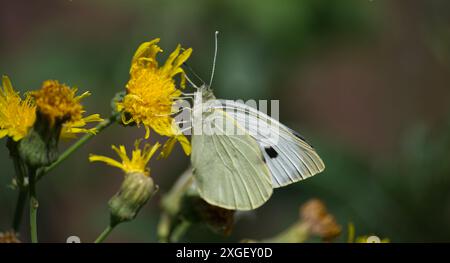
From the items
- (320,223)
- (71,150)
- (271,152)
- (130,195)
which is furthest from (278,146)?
(71,150)

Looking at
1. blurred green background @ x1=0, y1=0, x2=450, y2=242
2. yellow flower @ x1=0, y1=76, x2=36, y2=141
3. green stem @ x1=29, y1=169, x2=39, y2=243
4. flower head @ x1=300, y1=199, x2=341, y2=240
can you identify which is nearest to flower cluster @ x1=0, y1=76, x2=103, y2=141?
yellow flower @ x1=0, y1=76, x2=36, y2=141

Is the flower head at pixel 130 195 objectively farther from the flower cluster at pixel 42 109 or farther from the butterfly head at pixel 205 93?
the butterfly head at pixel 205 93

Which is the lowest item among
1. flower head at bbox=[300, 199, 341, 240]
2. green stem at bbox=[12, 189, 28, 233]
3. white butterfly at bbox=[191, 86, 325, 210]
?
flower head at bbox=[300, 199, 341, 240]

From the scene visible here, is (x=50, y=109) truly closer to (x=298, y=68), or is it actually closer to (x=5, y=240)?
(x=5, y=240)

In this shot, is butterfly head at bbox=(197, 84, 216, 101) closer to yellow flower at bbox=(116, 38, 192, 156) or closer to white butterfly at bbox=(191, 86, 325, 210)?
white butterfly at bbox=(191, 86, 325, 210)

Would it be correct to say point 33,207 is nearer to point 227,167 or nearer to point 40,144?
point 40,144

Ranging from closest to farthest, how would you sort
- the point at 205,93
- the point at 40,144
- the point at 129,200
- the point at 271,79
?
1. the point at 40,144
2. the point at 129,200
3. the point at 205,93
4. the point at 271,79
